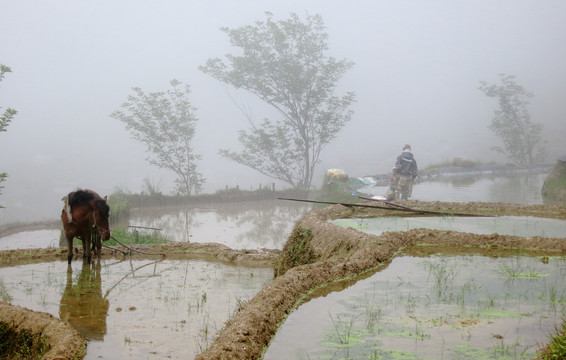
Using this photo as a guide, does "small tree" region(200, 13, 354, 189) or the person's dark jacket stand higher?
"small tree" region(200, 13, 354, 189)

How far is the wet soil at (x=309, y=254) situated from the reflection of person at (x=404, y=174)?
3.00 meters

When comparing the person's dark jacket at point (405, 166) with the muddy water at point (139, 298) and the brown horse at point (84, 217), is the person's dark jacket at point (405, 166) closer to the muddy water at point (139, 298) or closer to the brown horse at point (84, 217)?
the muddy water at point (139, 298)


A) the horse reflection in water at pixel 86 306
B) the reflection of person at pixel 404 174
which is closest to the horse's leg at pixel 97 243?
the horse reflection in water at pixel 86 306

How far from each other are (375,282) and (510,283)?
1.17 metres

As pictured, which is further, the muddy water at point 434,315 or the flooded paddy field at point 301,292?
the flooded paddy field at point 301,292

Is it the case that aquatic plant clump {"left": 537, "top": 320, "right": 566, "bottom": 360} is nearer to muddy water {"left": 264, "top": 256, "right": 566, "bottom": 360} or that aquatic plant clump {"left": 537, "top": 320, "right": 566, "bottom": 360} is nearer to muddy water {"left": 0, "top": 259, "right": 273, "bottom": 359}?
muddy water {"left": 264, "top": 256, "right": 566, "bottom": 360}

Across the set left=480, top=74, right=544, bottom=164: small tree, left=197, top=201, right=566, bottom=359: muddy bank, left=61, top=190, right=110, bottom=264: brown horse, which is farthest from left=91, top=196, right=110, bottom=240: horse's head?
left=480, top=74, right=544, bottom=164: small tree

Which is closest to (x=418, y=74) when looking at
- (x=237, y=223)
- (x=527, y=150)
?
(x=527, y=150)

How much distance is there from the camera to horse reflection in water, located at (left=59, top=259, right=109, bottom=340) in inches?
211

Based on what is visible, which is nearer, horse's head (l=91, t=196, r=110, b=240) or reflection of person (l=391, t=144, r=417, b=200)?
horse's head (l=91, t=196, r=110, b=240)

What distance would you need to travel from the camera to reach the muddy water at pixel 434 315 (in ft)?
11.3

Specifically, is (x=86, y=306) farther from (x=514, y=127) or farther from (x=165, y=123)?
(x=514, y=127)

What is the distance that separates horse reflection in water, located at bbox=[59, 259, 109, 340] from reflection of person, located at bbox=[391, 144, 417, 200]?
8.03 m

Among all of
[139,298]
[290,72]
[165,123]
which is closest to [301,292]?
[139,298]
